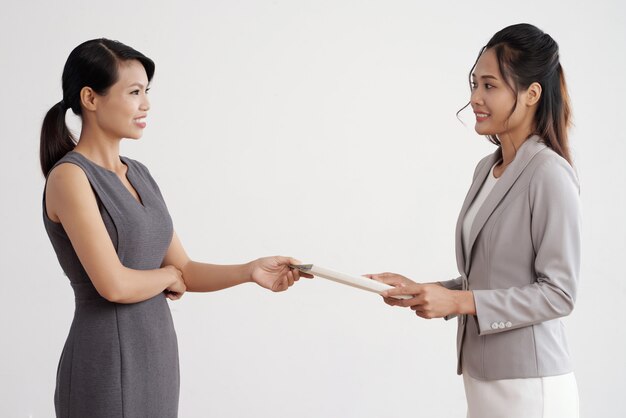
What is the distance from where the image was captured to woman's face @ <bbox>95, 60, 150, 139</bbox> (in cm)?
205

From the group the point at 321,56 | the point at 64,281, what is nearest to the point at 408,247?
the point at 321,56

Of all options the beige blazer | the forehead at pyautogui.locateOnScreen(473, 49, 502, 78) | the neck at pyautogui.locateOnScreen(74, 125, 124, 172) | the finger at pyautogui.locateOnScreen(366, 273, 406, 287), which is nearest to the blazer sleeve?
the beige blazer

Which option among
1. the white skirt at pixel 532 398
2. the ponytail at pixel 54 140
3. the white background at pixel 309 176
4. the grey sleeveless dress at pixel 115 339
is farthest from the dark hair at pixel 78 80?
the white background at pixel 309 176

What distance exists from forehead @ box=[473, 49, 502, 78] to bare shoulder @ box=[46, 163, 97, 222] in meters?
1.14

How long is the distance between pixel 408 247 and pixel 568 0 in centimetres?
174

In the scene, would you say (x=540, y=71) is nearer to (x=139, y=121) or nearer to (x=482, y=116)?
(x=482, y=116)

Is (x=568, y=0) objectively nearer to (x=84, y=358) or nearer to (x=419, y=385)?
(x=419, y=385)

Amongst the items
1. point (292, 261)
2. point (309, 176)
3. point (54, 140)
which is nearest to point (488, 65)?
point (292, 261)

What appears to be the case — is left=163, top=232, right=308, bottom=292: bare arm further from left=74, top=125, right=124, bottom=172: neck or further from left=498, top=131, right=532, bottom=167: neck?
left=498, top=131, right=532, bottom=167: neck

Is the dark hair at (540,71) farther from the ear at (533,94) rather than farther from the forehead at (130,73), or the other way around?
the forehead at (130,73)

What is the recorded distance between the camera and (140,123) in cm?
212

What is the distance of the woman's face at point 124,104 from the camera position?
80.6 inches

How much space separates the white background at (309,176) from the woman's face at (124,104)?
1.66m

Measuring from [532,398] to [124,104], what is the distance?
54.3 inches
